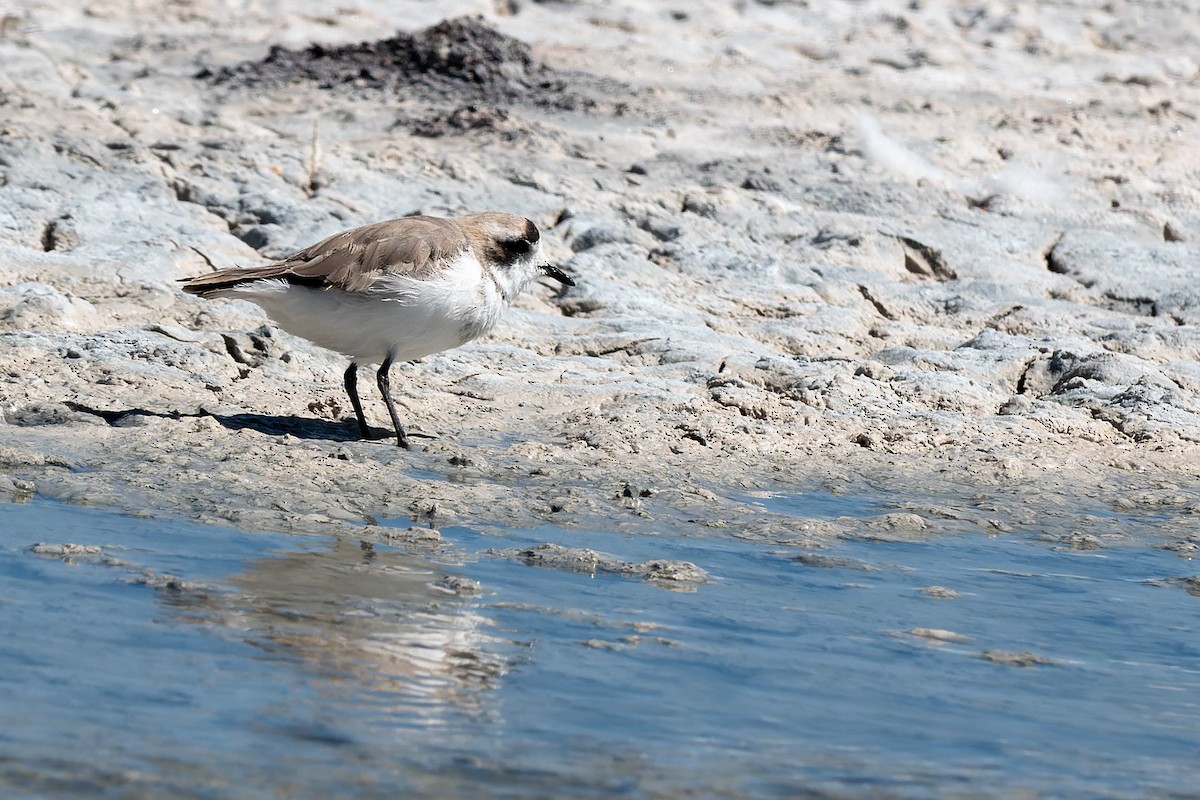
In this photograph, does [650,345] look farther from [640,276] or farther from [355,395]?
[355,395]

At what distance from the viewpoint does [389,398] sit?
25.7 feet

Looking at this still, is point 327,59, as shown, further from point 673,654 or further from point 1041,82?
point 673,654

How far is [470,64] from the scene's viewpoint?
552 inches

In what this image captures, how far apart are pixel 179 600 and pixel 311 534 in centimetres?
102

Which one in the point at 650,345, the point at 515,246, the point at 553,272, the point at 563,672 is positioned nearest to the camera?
the point at 563,672

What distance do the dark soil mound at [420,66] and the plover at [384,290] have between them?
6238 millimetres

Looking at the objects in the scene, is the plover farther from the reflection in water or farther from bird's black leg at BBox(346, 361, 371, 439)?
the reflection in water

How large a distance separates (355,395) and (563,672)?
324 centimetres

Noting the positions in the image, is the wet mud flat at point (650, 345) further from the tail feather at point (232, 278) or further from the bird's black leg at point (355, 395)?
the tail feather at point (232, 278)

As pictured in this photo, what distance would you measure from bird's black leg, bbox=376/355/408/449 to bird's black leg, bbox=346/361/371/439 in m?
0.13

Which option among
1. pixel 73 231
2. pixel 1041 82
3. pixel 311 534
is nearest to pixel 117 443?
pixel 311 534

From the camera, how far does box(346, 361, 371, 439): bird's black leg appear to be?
7793 millimetres

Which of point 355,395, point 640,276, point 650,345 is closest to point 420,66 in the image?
point 640,276

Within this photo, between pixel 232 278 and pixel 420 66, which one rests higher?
pixel 420 66
